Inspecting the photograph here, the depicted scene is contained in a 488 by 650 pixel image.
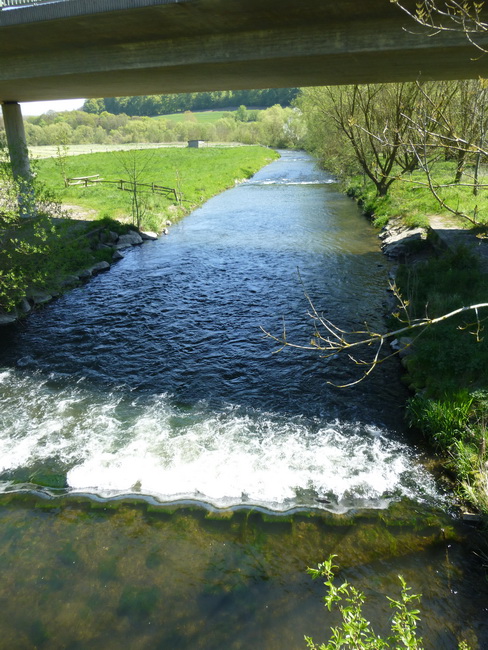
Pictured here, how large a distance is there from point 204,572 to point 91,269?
47.6 feet

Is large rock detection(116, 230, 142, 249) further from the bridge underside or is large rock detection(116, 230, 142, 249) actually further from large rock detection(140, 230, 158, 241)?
the bridge underside

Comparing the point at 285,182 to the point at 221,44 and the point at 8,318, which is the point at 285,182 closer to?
the point at 221,44

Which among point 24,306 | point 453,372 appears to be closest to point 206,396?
point 453,372

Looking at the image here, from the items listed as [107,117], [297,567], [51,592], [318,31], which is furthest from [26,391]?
[107,117]

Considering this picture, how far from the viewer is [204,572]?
593cm

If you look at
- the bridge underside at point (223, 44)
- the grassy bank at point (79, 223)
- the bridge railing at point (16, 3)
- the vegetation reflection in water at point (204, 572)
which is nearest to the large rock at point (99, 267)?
the grassy bank at point (79, 223)

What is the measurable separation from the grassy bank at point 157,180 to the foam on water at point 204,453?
1012cm

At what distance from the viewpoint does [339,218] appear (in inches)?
1033

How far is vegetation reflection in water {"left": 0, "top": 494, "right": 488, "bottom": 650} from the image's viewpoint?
5.19m

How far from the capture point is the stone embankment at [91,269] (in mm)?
14125

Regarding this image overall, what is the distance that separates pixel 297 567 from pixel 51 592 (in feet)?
10.1

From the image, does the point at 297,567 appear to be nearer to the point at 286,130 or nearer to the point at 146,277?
the point at 146,277

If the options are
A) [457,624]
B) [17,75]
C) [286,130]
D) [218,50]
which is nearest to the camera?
[457,624]

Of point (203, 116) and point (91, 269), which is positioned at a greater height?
point (203, 116)
